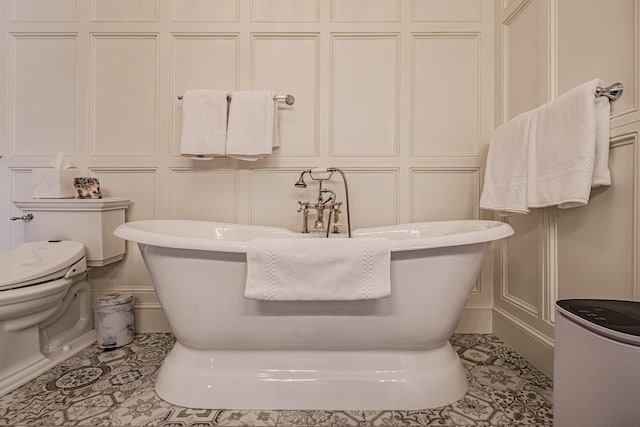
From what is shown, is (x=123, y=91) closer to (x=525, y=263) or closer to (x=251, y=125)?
(x=251, y=125)

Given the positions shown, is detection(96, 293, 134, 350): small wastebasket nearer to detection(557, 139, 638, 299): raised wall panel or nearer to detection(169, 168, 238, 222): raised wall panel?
detection(169, 168, 238, 222): raised wall panel

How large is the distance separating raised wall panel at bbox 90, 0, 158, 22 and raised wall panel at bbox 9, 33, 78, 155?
20 cm

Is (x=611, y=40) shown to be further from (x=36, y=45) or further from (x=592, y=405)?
(x=36, y=45)

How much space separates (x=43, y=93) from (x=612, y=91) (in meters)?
2.68

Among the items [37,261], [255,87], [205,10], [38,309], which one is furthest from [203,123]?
[38,309]

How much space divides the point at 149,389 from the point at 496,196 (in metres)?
1.69

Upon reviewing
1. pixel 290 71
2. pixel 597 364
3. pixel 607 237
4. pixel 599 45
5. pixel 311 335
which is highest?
pixel 290 71

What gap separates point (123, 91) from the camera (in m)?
1.78

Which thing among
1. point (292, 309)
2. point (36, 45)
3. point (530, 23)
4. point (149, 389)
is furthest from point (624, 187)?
point (36, 45)

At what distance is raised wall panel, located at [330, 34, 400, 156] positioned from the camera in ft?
5.79

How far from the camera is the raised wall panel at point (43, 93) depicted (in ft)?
5.84

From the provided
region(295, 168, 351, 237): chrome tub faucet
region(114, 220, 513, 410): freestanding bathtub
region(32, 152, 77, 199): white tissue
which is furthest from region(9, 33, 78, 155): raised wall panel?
region(295, 168, 351, 237): chrome tub faucet

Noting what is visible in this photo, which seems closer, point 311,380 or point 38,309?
point 311,380

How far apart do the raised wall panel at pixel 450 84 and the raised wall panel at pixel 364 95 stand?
0.44 feet
